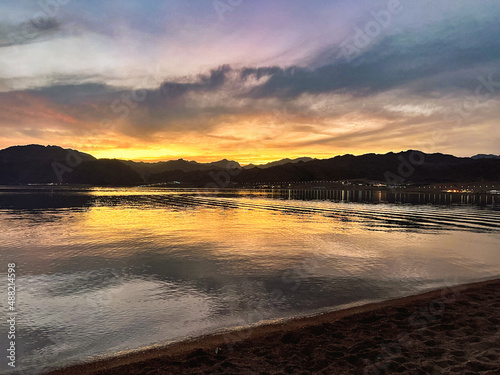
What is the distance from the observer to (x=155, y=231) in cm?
2936

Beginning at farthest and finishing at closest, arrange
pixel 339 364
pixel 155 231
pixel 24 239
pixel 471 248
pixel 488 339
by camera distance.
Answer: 1. pixel 155 231
2. pixel 24 239
3. pixel 471 248
4. pixel 488 339
5. pixel 339 364

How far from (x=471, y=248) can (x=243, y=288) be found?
17619 millimetres

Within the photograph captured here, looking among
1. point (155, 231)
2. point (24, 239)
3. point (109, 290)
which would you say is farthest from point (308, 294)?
point (24, 239)

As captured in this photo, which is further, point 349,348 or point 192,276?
point 192,276

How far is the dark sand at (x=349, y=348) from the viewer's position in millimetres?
6965

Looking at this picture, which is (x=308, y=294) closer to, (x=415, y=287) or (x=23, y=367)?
(x=415, y=287)

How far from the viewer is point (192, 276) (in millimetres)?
15148

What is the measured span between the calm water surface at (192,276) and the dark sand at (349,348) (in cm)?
100

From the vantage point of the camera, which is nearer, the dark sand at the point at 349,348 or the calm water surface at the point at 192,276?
the dark sand at the point at 349,348

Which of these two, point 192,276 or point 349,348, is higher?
point 349,348

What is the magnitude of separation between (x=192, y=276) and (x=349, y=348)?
29.3ft

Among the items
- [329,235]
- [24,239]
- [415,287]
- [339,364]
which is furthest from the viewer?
[329,235]

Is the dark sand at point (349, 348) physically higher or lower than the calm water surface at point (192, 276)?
higher

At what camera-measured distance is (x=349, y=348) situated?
786 cm
